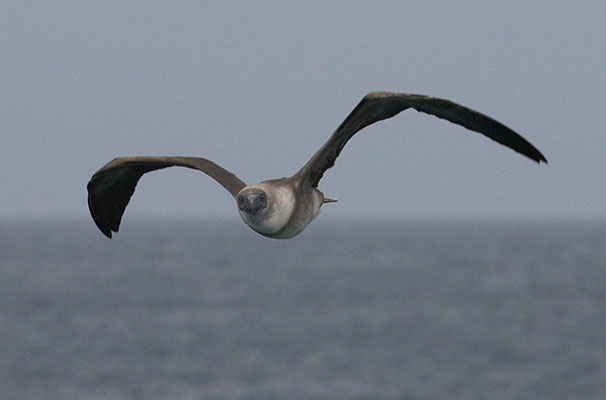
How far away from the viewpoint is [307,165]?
10.4 meters

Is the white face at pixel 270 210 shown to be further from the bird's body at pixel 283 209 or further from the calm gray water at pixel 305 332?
the calm gray water at pixel 305 332

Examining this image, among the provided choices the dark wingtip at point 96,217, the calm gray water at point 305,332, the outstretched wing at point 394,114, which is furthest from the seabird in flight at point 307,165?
the calm gray water at point 305,332

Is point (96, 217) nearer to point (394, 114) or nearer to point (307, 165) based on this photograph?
point (307, 165)

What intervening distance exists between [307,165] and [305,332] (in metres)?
60.8

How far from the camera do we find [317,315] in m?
78.8

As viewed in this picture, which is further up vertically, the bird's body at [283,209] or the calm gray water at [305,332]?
the bird's body at [283,209]

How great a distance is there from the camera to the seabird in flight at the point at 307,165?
8.75 m

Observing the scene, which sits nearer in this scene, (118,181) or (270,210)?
(270,210)

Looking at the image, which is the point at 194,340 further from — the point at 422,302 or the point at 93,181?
the point at 93,181

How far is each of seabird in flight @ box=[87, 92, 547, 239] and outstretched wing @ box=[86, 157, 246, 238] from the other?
0.02 meters

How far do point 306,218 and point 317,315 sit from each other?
2714 inches

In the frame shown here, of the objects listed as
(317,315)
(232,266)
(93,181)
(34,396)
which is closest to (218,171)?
(93,181)

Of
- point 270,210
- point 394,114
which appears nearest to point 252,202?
point 270,210

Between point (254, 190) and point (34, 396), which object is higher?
point (254, 190)
